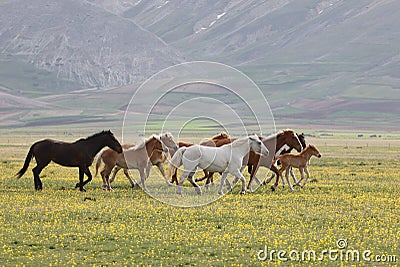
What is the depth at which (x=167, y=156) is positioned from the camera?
26391mm

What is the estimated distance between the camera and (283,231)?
59.1 feet

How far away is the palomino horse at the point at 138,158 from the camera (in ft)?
86.8

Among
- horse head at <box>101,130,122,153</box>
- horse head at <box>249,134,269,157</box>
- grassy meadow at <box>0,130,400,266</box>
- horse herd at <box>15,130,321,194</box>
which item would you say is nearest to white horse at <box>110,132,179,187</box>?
horse herd at <box>15,130,321,194</box>

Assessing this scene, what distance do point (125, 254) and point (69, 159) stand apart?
10.9m

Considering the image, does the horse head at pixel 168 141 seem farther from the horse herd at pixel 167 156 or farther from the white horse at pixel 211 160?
the white horse at pixel 211 160

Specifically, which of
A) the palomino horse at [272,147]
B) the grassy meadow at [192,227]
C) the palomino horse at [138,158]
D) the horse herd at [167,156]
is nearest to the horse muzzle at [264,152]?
the horse herd at [167,156]

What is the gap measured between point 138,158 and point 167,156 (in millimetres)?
986

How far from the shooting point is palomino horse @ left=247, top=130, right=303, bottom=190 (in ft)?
86.0

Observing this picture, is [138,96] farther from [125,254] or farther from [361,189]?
[125,254]

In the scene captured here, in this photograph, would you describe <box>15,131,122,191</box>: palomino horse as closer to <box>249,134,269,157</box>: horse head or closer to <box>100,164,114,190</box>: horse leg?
<box>100,164,114,190</box>: horse leg

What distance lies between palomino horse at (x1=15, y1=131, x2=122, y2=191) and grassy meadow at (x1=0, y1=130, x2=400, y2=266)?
2.73 feet

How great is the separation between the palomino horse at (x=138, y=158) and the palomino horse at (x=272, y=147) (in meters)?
2.92

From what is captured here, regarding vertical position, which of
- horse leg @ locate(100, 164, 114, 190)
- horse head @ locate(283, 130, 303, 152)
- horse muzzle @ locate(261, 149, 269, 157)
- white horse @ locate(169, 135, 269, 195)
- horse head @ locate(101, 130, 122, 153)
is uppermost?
horse head @ locate(283, 130, 303, 152)

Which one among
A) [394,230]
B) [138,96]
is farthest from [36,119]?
[394,230]
